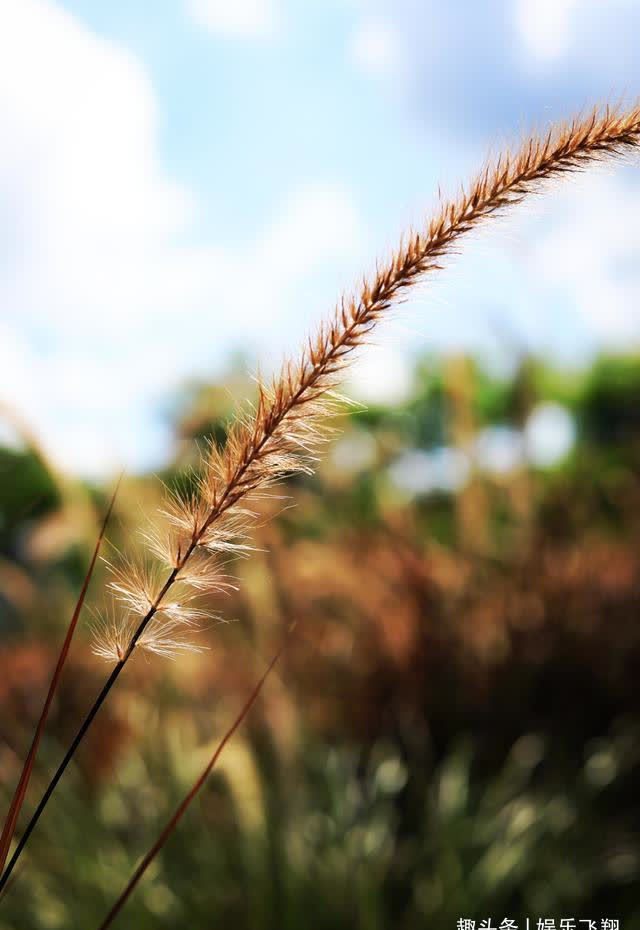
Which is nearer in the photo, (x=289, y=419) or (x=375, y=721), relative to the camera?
(x=289, y=419)

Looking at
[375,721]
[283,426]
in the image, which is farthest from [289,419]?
[375,721]

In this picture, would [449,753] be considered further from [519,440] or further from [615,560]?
[519,440]

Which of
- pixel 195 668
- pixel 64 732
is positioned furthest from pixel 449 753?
pixel 64 732

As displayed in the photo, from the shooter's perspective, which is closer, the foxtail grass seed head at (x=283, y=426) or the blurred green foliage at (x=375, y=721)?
the foxtail grass seed head at (x=283, y=426)

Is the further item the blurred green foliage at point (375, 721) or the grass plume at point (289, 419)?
the blurred green foliage at point (375, 721)

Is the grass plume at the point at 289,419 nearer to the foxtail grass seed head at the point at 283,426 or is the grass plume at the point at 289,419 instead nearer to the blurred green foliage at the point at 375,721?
the foxtail grass seed head at the point at 283,426

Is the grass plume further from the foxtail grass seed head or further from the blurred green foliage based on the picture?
the blurred green foliage

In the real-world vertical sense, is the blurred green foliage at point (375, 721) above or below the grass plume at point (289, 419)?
below

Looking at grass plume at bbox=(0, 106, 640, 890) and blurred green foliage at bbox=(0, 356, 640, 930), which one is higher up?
grass plume at bbox=(0, 106, 640, 890)

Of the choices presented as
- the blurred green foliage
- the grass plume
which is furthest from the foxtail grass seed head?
the blurred green foliage

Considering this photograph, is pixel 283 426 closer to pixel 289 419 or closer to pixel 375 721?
pixel 289 419

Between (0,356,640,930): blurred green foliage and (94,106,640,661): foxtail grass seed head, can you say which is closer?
(94,106,640,661): foxtail grass seed head

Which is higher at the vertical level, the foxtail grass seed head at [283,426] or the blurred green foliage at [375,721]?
the foxtail grass seed head at [283,426]

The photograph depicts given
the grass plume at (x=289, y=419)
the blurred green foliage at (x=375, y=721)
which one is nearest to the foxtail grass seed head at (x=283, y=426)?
the grass plume at (x=289, y=419)
